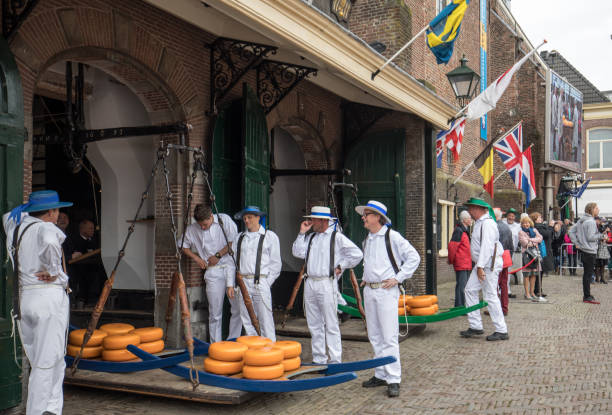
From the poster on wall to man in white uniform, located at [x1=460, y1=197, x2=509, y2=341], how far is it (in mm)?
21386

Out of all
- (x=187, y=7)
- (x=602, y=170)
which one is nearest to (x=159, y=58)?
(x=187, y=7)

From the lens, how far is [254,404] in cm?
564

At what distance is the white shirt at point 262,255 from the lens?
289 inches

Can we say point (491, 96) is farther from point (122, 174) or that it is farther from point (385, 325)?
point (385, 325)

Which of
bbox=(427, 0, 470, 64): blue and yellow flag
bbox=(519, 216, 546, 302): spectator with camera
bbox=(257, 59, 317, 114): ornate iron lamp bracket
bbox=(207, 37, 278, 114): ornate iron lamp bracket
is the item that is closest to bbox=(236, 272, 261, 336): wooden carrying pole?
bbox=(207, 37, 278, 114): ornate iron lamp bracket

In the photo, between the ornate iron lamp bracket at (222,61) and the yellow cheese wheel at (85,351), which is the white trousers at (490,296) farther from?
the yellow cheese wheel at (85,351)

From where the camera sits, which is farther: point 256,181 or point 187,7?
point 256,181

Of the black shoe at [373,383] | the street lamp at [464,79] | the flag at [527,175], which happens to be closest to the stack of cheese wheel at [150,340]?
the black shoe at [373,383]

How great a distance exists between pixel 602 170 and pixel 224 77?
34581 millimetres

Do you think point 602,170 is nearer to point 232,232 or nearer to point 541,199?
point 541,199

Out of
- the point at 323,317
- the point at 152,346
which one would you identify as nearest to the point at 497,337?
the point at 323,317

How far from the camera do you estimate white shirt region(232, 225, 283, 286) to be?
7.33 m

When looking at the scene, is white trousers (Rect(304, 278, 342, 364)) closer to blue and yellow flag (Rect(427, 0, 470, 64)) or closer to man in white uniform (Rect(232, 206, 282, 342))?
man in white uniform (Rect(232, 206, 282, 342))

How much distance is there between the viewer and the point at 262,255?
7.31 metres
